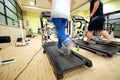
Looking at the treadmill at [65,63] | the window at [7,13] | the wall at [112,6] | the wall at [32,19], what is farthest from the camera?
the wall at [32,19]

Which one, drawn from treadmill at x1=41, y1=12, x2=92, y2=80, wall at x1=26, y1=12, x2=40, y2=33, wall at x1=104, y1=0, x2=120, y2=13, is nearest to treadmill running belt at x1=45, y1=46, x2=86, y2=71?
treadmill at x1=41, y1=12, x2=92, y2=80

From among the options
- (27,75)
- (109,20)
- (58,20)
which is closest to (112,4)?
(109,20)

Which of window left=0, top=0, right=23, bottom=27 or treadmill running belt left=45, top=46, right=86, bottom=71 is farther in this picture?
window left=0, top=0, right=23, bottom=27

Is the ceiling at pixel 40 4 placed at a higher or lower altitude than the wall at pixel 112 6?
higher

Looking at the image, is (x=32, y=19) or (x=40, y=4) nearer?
(x=40, y=4)

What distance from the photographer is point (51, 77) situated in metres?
0.85

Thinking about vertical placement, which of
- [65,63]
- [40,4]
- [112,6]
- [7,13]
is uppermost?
[40,4]

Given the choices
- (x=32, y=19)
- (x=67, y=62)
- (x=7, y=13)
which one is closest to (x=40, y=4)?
(x=32, y=19)

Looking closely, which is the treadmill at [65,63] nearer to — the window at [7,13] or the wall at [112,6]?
the window at [7,13]

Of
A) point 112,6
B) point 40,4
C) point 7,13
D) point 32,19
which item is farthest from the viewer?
point 32,19

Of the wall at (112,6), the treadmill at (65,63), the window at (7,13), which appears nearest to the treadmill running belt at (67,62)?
the treadmill at (65,63)

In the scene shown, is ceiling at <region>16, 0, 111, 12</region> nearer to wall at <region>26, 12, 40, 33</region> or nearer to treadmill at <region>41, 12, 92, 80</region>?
wall at <region>26, 12, 40, 33</region>

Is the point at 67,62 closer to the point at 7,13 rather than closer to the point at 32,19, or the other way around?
the point at 7,13

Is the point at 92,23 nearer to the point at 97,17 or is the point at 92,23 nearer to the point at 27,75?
the point at 97,17
